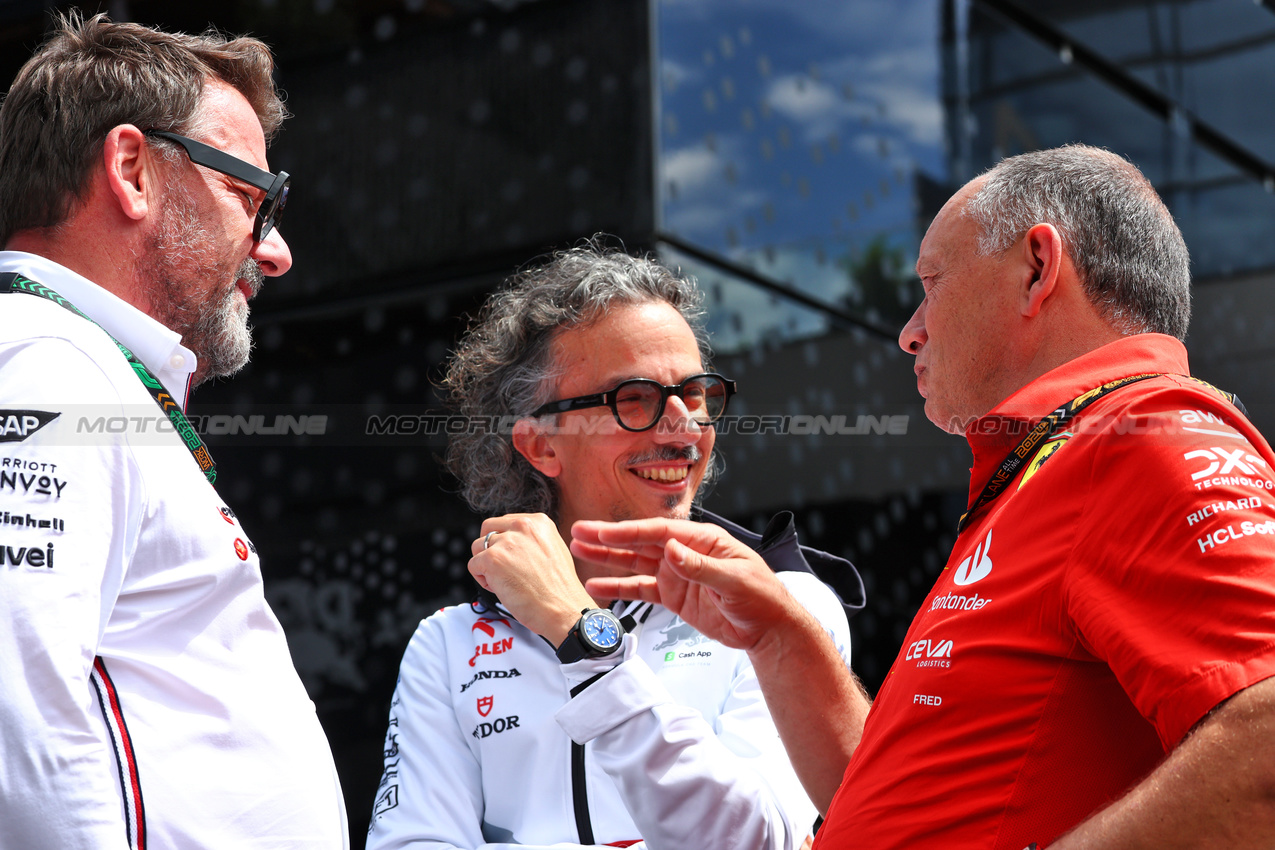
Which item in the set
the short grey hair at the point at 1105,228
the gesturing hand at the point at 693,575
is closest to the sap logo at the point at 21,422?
the gesturing hand at the point at 693,575

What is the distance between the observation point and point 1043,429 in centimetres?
150

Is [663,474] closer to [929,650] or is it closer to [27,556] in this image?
[929,650]

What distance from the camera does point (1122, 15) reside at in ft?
20.9

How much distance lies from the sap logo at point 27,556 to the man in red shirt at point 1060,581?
0.71m

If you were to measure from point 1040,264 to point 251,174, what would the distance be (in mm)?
1363

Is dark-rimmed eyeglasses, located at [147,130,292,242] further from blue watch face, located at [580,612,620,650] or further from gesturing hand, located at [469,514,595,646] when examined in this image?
blue watch face, located at [580,612,620,650]

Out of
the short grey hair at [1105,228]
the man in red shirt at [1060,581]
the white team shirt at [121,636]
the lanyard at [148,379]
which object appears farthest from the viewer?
the short grey hair at [1105,228]

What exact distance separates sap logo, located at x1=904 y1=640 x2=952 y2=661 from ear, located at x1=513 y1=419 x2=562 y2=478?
1.25m

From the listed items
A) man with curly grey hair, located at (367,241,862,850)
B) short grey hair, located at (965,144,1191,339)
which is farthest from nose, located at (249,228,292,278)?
short grey hair, located at (965,144,1191,339)

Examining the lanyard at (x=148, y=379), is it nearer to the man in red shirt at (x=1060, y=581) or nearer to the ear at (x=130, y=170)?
the ear at (x=130, y=170)

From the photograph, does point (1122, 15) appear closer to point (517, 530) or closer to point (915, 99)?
point (915, 99)

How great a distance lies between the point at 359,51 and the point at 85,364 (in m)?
3.09

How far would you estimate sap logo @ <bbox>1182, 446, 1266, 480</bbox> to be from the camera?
3.97 feet

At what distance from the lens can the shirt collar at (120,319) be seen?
5.57ft
